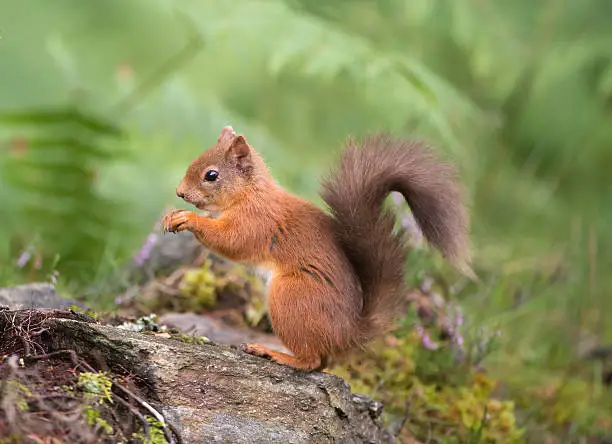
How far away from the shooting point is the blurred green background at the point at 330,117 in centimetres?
457

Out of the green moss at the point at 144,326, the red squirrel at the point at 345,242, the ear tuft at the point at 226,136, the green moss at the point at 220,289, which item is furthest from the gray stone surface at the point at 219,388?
the green moss at the point at 220,289

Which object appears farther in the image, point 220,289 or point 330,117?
point 330,117

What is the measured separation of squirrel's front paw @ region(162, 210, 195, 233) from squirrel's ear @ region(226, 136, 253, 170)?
0.31 m

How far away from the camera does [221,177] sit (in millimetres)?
2891

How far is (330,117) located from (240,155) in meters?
4.15

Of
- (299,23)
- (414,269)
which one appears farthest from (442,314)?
(299,23)

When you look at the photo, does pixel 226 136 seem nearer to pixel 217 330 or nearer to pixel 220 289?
pixel 217 330

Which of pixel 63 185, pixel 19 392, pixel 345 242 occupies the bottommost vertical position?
pixel 19 392

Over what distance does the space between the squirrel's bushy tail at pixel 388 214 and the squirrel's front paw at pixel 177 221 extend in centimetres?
49

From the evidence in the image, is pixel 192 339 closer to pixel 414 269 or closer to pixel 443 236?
pixel 443 236

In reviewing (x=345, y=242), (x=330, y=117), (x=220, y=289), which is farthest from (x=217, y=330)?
(x=330, y=117)

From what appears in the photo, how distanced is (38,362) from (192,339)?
57cm

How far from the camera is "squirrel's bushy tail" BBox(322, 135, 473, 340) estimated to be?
2604mm

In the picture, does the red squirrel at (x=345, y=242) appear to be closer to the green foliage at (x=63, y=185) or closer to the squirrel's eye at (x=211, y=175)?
the squirrel's eye at (x=211, y=175)
